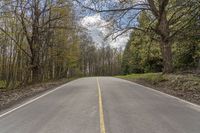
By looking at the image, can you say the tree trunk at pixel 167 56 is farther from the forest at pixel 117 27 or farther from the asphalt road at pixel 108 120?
the asphalt road at pixel 108 120

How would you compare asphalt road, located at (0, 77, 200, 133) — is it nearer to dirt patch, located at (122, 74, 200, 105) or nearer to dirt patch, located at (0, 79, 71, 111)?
dirt patch, located at (0, 79, 71, 111)

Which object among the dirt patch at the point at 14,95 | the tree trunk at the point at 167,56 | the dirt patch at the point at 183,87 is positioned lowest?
the dirt patch at the point at 14,95

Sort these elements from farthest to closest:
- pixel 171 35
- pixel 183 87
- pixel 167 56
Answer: pixel 167 56 < pixel 171 35 < pixel 183 87

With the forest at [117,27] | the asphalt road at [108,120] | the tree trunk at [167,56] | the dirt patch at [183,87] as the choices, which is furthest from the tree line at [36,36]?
the asphalt road at [108,120]

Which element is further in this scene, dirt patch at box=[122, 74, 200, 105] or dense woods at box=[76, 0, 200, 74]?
dense woods at box=[76, 0, 200, 74]

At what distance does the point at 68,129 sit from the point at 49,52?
27877mm

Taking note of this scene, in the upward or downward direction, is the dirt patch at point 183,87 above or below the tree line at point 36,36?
below

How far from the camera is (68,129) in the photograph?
6.29m

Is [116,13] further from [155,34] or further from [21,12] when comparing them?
[21,12]

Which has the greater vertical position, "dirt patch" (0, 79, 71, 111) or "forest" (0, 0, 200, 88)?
"forest" (0, 0, 200, 88)

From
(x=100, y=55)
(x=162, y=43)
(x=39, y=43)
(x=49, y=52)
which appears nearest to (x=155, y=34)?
(x=162, y=43)

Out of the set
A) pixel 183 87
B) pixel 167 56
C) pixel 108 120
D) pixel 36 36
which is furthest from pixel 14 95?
pixel 167 56

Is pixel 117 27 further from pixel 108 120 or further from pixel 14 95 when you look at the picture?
pixel 108 120

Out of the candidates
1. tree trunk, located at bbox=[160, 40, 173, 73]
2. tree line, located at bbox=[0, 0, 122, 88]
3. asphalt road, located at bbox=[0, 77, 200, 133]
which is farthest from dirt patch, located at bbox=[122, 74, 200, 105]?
tree line, located at bbox=[0, 0, 122, 88]
